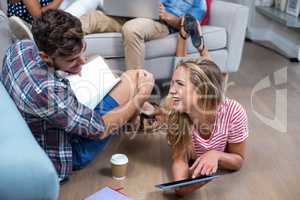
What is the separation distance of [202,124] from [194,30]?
0.82 metres

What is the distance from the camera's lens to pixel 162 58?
7.79 ft

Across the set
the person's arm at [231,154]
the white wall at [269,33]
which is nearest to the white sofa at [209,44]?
the person's arm at [231,154]

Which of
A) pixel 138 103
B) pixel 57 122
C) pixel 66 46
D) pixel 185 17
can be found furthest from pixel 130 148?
pixel 185 17

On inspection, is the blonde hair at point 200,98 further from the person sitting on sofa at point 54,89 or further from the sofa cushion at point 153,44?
the sofa cushion at point 153,44

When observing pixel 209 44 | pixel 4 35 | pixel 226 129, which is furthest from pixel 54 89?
pixel 209 44

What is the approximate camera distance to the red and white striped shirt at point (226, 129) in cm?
159

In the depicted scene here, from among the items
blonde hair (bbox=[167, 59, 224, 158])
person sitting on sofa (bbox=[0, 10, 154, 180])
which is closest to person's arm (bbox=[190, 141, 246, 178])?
blonde hair (bbox=[167, 59, 224, 158])

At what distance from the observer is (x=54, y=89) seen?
135cm

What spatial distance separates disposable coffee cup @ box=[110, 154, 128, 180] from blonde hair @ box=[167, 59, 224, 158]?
21 centimetres

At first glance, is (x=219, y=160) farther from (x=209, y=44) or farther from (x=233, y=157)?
(x=209, y=44)

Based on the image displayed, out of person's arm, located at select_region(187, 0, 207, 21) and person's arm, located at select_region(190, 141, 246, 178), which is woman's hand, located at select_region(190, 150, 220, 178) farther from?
person's arm, located at select_region(187, 0, 207, 21)

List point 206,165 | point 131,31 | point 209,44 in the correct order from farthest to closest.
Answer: point 209,44 → point 131,31 → point 206,165

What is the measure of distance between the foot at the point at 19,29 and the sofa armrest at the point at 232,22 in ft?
3.82

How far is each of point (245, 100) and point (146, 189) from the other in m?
1.13
